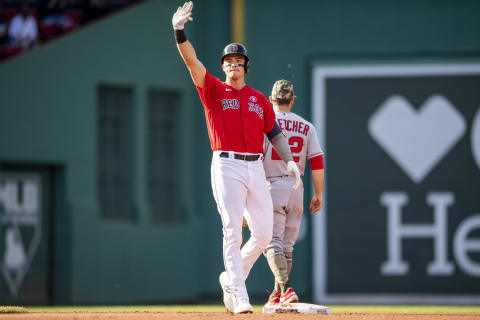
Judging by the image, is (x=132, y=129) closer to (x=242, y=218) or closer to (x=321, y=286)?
(x=321, y=286)

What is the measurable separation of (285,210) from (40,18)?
9515 millimetres

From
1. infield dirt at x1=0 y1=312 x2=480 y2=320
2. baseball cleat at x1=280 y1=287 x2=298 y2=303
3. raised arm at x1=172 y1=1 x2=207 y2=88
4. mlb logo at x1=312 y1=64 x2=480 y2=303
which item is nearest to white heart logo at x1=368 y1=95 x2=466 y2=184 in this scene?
mlb logo at x1=312 y1=64 x2=480 y2=303

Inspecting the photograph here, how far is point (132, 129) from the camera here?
17.3 meters

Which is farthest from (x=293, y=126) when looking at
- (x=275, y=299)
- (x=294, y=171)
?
(x=275, y=299)

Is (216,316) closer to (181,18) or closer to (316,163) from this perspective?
(316,163)

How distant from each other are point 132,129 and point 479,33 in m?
6.58

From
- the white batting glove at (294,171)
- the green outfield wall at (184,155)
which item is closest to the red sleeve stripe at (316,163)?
the white batting glove at (294,171)

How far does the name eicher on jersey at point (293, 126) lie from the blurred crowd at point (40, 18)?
851 centimetres

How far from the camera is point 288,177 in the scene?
351 inches

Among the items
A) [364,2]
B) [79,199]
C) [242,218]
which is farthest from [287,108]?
[364,2]

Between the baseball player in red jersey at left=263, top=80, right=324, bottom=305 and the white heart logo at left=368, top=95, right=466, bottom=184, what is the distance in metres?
8.46

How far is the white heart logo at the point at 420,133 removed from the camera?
1725cm

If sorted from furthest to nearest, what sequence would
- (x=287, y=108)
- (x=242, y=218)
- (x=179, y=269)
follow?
(x=179, y=269), (x=287, y=108), (x=242, y=218)

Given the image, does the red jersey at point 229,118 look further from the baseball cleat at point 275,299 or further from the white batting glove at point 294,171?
the baseball cleat at point 275,299
